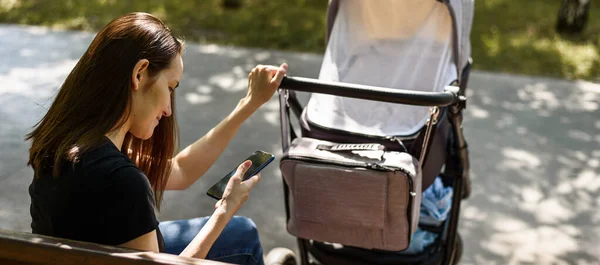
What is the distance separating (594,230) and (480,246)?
0.63 m

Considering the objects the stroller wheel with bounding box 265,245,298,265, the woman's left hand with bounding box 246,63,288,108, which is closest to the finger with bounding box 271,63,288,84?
the woman's left hand with bounding box 246,63,288,108

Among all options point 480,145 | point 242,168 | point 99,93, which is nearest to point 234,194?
point 242,168

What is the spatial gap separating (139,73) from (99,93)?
11 centimetres

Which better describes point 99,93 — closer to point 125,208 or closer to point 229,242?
point 125,208

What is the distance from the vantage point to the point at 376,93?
7.69 ft

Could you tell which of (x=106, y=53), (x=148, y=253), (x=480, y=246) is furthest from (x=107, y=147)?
(x=480, y=246)

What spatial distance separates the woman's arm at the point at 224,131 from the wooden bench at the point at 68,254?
0.88 m

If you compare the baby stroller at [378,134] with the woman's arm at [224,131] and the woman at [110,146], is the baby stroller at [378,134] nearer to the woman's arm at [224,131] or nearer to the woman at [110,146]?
the woman's arm at [224,131]

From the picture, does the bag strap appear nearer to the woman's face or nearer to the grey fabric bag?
the grey fabric bag

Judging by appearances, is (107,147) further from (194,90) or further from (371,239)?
(194,90)

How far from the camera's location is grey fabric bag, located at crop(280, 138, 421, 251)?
2.41 meters

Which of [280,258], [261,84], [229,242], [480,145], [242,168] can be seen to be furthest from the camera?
[480,145]

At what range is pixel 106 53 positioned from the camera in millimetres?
1858

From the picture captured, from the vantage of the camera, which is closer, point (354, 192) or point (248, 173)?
point (248, 173)
